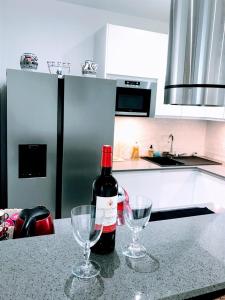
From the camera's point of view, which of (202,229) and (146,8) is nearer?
(202,229)

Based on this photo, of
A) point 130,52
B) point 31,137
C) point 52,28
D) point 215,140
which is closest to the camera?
point 31,137

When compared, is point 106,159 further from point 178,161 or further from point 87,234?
point 178,161

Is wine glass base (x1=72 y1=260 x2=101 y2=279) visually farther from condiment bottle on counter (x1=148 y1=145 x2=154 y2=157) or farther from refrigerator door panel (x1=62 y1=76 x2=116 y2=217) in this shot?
condiment bottle on counter (x1=148 y1=145 x2=154 y2=157)

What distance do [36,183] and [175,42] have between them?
160 cm

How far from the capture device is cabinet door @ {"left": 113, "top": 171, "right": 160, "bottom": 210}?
2.62 m

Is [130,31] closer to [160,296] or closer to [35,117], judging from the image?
[35,117]

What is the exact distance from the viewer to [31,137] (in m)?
2.09

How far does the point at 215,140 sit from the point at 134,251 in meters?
2.86

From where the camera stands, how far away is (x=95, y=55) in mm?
2836

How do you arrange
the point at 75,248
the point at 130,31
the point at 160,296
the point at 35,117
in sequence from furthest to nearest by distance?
the point at 130,31 → the point at 35,117 → the point at 75,248 → the point at 160,296

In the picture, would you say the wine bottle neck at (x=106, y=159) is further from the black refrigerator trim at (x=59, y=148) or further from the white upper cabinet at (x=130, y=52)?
the white upper cabinet at (x=130, y=52)

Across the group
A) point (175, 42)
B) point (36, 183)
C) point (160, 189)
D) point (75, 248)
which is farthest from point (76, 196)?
point (175, 42)

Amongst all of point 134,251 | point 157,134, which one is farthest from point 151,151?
point 134,251

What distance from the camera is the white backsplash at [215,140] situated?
3288mm
